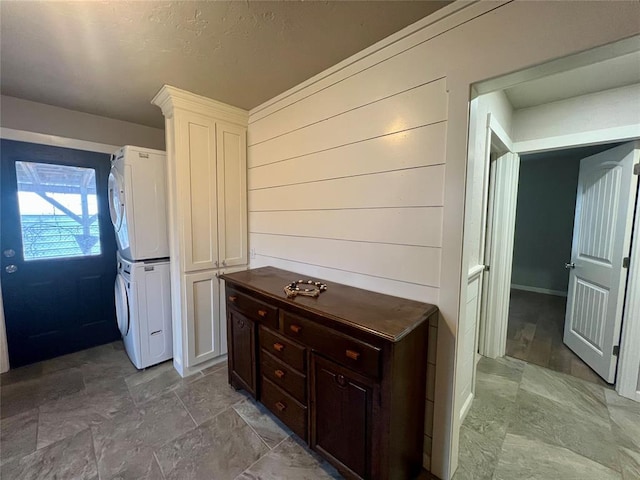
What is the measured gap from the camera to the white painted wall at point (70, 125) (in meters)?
2.24

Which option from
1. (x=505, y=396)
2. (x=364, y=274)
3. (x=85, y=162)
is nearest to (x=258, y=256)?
(x=364, y=274)

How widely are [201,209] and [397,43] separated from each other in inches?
74.0

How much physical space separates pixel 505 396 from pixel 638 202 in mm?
1802

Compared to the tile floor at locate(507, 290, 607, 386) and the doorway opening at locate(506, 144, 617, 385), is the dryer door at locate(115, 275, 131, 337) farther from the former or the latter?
the doorway opening at locate(506, 144, 617, 385)

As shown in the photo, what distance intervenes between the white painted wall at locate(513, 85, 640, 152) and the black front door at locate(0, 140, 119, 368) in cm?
416

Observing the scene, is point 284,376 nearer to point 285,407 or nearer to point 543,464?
point 285,407

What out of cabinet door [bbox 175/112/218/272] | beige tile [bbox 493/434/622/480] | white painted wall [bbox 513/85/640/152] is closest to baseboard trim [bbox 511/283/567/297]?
white painted wall [bbox 513/85/640/152]

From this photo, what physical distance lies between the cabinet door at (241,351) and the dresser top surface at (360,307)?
293 mm

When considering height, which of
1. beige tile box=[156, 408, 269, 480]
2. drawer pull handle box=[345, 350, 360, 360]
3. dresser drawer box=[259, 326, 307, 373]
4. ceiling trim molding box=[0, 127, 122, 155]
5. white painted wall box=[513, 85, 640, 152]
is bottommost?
beige tile box=[156, 408, 269, 480]

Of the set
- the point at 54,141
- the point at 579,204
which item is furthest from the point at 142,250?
the point at 579,204

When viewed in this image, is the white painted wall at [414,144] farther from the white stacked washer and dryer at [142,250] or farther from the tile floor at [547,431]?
the white stacked washer and dryer at [142,250]

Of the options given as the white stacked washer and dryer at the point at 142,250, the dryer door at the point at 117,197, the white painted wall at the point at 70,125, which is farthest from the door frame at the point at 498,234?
the white painted wall at the point at 70,125

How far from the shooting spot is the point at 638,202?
78.0 inches

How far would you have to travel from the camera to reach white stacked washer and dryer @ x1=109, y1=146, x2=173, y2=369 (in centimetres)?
222
